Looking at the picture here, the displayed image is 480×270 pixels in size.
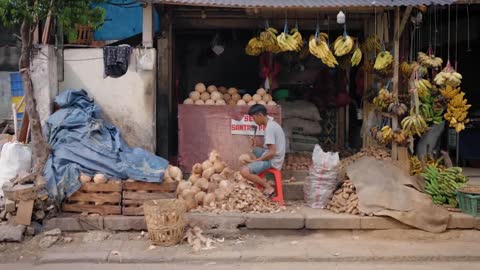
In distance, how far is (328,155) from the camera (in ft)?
27.7

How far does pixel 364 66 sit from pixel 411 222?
11.6 feet

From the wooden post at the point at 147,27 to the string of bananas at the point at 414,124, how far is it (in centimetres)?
430

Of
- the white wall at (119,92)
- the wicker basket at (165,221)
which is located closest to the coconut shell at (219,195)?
the wicker basket at (165,221)

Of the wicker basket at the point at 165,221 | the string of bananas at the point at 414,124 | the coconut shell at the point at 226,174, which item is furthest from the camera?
the string of bananas at the point at 414,124

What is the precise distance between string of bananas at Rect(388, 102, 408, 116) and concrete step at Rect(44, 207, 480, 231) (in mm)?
1898

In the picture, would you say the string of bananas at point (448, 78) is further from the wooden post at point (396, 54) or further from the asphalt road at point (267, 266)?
the asphalt road at point (267, 266)

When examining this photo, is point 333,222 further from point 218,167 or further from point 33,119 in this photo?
point 33,119

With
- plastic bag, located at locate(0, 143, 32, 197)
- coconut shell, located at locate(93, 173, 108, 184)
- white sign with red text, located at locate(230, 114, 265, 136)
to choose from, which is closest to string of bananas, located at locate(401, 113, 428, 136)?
white sign with red text, located at locate(230, 114, 265, 136)

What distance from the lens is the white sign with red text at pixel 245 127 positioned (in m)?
9.30

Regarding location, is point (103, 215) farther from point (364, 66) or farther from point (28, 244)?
point (364, 66)

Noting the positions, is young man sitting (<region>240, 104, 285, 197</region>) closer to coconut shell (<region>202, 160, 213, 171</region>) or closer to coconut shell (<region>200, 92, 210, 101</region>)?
coconut shell (<region>202, 160, 213, 171</region>)

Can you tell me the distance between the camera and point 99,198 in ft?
25.7

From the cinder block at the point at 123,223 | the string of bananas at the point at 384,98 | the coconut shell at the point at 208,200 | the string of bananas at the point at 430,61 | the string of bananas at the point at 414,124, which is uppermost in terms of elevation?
the string of bananas at the point at 430,61

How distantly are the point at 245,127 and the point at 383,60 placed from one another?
2514 millimetres
